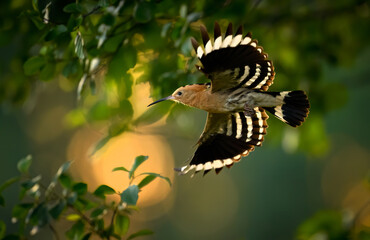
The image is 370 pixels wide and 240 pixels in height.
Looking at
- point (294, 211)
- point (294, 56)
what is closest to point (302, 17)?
point (294, 56)

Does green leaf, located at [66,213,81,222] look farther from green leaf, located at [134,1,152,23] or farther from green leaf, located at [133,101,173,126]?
green leaf, located at [134,1,152,23]

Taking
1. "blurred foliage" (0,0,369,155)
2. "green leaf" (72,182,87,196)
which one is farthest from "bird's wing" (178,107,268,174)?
"green leaf" (72,182,87,196)

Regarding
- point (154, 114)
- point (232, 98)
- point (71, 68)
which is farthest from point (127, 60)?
point (232, 98)

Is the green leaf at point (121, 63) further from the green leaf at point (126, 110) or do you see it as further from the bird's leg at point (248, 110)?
the bird's leg at point (248, 110)

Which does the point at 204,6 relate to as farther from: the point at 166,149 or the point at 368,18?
the point at 166,149

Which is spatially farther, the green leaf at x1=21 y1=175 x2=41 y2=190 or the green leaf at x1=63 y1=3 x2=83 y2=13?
the green leaf at x1=21 y1=175 x2=41 y2=190

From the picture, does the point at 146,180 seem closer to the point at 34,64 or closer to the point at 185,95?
the point at 185,95

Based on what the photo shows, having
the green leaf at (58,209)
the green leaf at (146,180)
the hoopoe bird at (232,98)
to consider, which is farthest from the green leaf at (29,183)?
the hoopoe bird at (232,98)
